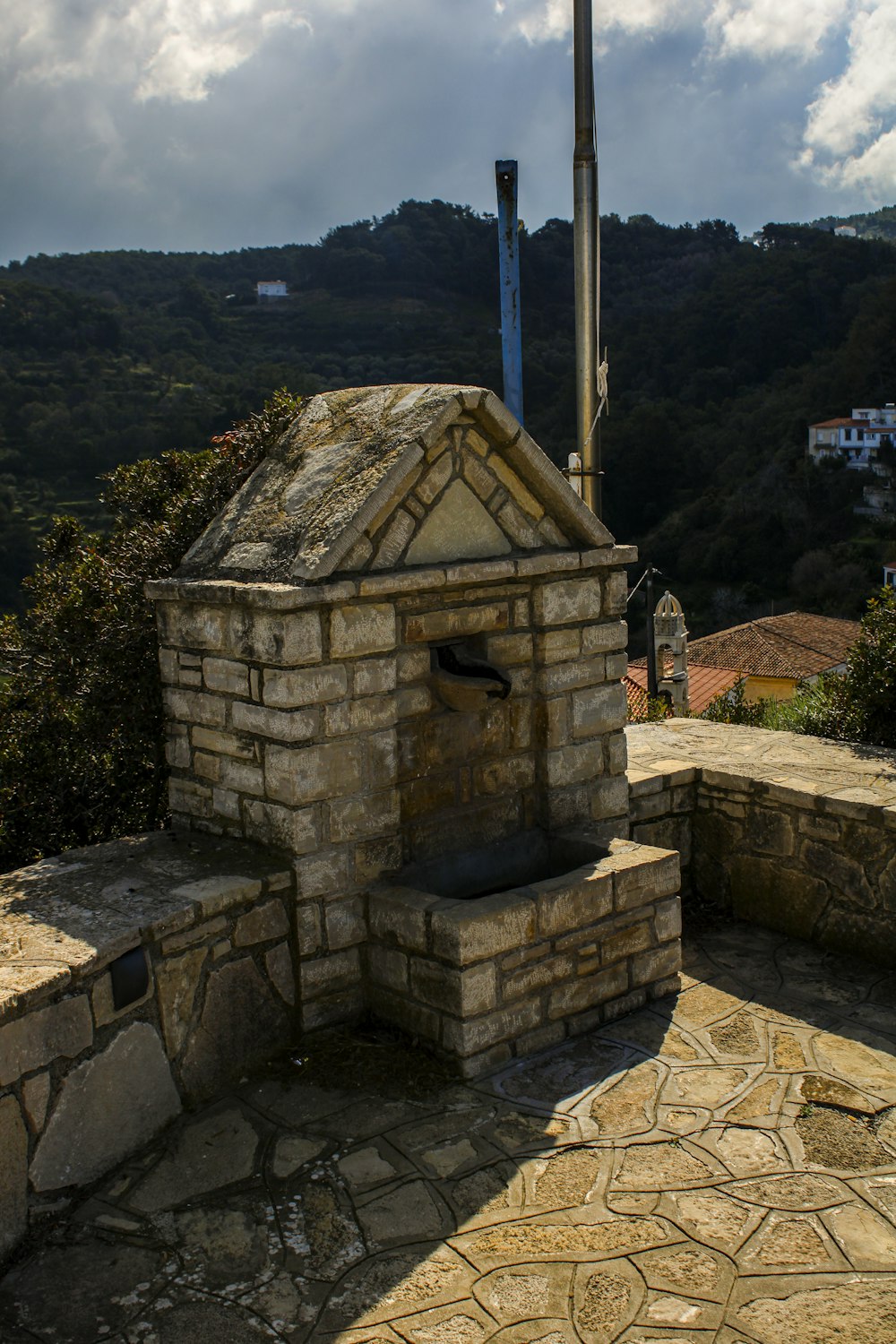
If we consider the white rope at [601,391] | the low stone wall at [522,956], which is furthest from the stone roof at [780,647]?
the low stone wall at [522,956]

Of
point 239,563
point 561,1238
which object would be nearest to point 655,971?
point 561,1238

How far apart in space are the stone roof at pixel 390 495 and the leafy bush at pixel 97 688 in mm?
637

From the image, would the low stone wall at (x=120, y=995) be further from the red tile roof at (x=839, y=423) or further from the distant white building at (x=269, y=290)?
the distant white building at (x=269, y=290)

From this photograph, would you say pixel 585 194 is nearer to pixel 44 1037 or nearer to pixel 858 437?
pixel 44 1037

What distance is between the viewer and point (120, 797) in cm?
530

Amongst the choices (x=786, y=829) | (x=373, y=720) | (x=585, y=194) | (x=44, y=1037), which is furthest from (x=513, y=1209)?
(x=585, y=194)

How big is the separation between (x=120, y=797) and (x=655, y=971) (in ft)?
8.29

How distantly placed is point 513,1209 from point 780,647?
2882 cm

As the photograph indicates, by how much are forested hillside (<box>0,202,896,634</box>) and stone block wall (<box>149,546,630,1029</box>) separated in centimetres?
2311

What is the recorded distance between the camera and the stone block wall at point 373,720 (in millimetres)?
3982

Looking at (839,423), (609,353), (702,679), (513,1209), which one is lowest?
(702,679)

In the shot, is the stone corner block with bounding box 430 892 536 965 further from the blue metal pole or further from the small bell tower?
the small bell tower

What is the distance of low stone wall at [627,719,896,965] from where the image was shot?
5074mm

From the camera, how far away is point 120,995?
3418 mm
